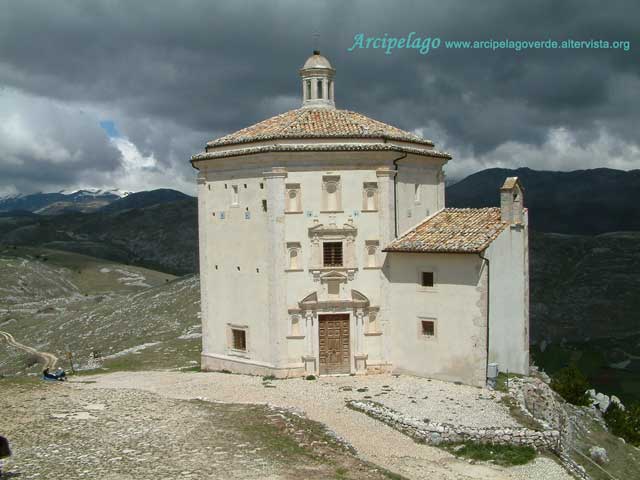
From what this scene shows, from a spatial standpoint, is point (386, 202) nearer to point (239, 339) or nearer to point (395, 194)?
point (395, 194)

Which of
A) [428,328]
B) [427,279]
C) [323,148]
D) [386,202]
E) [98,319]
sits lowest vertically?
[98,319]

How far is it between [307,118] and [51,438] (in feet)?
61.9

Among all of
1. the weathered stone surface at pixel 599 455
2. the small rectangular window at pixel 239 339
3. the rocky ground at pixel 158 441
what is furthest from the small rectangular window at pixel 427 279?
the weathered stone surface at pixel 599 455

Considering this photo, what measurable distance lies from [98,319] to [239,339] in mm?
38293

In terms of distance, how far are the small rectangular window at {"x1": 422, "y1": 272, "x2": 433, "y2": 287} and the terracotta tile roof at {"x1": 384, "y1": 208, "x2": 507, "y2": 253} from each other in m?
1.28

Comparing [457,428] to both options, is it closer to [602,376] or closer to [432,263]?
[432,263]

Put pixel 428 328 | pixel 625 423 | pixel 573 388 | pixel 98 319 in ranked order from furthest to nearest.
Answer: pixel 98 319, pixel 573 388, pixel 625 423, pixel 428 328

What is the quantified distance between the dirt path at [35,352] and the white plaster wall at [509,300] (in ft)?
115

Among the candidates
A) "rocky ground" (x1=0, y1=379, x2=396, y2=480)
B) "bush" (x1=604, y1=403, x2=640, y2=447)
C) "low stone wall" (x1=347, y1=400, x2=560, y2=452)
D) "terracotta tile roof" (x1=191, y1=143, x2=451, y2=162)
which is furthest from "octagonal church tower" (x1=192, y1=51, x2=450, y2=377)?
"bush" (x1=604, y1=403, x2=640, y2=447)

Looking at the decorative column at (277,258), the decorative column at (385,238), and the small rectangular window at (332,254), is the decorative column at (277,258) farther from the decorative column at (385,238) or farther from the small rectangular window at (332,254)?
the decorative column at (385,238)

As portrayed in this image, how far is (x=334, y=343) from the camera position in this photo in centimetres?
3030

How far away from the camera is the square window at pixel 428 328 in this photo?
A: 1146 inches

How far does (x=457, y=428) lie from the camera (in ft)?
72.7

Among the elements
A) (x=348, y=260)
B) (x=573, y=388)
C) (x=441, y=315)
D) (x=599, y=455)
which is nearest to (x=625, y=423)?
(x=573, y=388)
